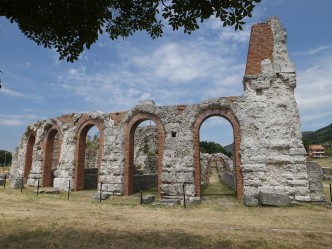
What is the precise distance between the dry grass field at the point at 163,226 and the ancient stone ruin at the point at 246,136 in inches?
63.3

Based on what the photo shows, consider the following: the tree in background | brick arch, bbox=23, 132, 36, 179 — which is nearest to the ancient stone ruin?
brick arch, bbox=23, 132, 36, 179

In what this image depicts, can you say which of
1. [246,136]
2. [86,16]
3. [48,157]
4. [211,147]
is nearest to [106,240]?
[86,16]

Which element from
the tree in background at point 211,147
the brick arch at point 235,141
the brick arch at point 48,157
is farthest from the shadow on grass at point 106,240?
the tree in background at point 211,147

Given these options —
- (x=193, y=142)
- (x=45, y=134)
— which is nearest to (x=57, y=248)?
A: (x=193, y=142)

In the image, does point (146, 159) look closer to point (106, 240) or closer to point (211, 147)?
point (106, 240)

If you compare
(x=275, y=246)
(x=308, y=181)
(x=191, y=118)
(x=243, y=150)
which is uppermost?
(x=191, y=118)

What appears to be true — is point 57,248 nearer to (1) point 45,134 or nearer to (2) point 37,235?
(2) point 37,235

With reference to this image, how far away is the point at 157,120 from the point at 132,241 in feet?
27.9

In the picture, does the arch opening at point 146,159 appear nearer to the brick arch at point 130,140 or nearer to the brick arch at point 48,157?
the brick arch at point 130,140

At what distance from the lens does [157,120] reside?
13.9 m

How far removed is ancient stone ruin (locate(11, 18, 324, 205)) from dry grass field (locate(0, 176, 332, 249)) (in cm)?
161

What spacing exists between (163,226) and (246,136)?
658 cm

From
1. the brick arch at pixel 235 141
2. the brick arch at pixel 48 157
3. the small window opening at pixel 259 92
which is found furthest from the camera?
the brick arch at pixel 48 157

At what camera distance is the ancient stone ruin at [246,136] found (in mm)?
11688
